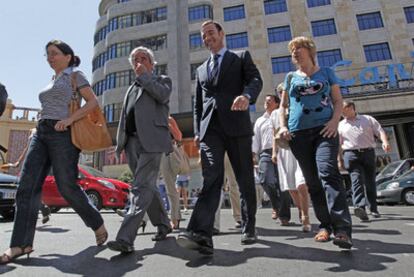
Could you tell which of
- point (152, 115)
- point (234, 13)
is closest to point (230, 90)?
point (152, 115)

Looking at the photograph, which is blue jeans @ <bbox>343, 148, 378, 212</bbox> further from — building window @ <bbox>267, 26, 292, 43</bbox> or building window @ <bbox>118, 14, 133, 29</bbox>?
building window @ <bbox>118, 14, 133, 29</bbox>

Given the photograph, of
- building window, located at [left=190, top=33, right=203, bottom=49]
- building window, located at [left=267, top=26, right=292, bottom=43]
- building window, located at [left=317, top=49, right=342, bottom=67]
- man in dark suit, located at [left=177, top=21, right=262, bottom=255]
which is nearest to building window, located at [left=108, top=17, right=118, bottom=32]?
building window, located at [left=190, top=33, right=203, bottom=49]

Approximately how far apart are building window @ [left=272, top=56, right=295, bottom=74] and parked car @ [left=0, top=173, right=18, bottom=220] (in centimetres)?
2376

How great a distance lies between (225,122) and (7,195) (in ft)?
19.6

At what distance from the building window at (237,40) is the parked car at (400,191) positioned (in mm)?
21028

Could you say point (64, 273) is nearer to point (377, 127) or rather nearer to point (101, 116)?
point (101, 116)

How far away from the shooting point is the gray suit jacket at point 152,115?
118 inches

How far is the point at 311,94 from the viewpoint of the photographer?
3.04 metres

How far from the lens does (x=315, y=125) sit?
2.95m

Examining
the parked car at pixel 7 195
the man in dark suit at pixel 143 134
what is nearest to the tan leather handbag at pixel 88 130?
the man in dark suit at pixel 143 134

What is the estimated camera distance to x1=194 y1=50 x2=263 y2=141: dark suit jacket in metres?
2.90

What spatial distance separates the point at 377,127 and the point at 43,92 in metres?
4.72

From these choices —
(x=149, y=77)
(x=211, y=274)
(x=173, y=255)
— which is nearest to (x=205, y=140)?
(x=149, y=77)

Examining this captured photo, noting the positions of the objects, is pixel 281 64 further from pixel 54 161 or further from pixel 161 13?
pixel 54 161
